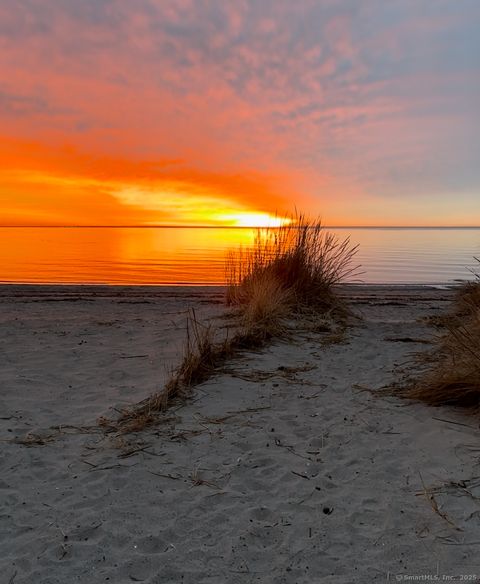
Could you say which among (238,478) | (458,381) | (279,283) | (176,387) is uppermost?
(279,283)

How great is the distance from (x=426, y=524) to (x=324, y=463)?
707mm

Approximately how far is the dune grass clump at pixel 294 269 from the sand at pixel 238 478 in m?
2.14

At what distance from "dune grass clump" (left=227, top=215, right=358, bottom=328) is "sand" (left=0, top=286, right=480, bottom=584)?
84.2 inches

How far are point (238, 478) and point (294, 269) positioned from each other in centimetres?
489

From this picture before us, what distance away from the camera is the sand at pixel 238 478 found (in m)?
1.87

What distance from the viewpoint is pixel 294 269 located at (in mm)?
7102

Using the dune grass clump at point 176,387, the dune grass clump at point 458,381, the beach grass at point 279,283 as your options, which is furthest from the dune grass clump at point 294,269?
the dune grass clump at point 458,381

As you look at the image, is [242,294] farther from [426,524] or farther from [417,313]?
[426,524]

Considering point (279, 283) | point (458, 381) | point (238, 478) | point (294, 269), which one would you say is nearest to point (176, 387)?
point (238, 478)

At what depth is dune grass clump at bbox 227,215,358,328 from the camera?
6.79 m

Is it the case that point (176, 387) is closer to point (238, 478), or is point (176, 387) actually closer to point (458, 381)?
point (238, 478)

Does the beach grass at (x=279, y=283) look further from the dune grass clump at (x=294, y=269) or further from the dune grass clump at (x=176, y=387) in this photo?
the dune grass clump at (x=176, y=387)

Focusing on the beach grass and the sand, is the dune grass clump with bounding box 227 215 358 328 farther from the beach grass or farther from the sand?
the sand

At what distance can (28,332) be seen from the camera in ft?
19.3
